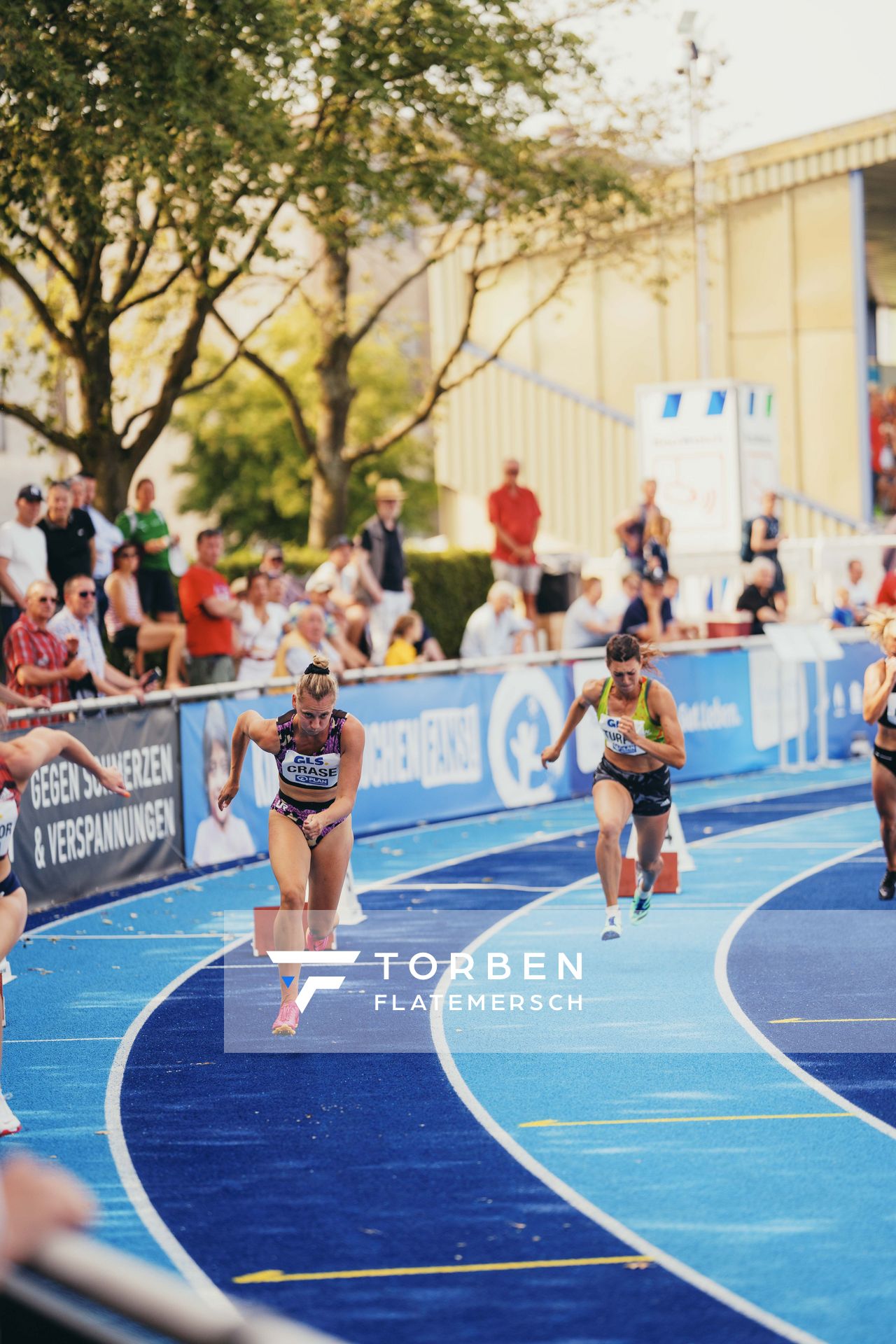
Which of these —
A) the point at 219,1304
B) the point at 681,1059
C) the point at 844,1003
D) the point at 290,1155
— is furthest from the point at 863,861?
the point at 219,1304

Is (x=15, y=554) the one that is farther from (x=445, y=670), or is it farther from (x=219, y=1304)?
(x=219, y=1304)

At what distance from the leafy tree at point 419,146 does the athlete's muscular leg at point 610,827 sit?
9583mm

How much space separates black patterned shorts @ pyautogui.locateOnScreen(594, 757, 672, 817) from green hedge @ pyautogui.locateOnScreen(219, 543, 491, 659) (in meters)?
19.4

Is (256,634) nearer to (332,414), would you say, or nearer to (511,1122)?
(511,1122)

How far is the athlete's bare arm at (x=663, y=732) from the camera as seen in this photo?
38.3 ft

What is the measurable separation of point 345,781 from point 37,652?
531cm

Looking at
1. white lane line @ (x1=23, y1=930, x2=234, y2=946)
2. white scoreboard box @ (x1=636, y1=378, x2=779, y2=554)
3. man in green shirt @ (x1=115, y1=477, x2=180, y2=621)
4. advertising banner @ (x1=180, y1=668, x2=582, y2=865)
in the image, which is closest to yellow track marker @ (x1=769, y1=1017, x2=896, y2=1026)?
white lane line @ (x1=23, y1=930, x2=234, y2=946)

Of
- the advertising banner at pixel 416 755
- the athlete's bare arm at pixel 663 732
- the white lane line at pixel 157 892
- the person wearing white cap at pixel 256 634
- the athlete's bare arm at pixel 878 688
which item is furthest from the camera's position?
the person wearing white cap at pixel 256 634

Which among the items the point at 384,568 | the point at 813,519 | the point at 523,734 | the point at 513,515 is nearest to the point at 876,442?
the point at 813,519

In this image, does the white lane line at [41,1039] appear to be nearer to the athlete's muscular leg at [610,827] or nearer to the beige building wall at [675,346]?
the athlete's muscular leg at [610,827]

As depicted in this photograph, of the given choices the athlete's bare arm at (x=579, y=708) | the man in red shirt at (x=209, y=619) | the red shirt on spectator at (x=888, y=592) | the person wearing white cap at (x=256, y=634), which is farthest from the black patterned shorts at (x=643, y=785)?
the red shirt on spectator at (x=888, y=592)

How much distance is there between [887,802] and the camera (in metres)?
13.4

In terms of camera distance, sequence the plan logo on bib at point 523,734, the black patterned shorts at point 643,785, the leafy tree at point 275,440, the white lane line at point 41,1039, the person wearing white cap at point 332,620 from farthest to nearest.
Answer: the leafy tree at point 275,440 < the plan logo on bib at point 523,734 < the person wearing white cap at point 332,620 < the black patterned shorts at point 643,785 < the white lane line at point 41,1039

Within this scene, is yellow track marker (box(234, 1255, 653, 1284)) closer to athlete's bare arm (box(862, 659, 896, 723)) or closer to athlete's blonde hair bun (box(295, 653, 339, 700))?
athlete's blonde hair bun (box(295, 653, 339, 700))
